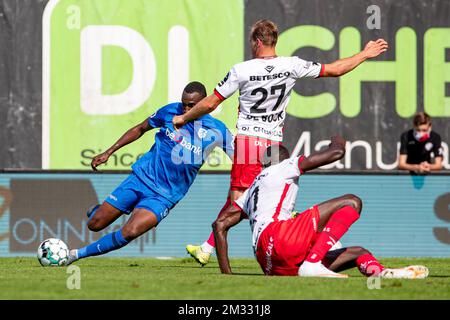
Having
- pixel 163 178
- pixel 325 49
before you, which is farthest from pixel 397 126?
pixel 163 178

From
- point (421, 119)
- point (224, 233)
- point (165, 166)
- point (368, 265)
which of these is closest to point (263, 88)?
point (224, 233)

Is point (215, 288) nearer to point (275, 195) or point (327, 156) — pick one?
point (275, 195)

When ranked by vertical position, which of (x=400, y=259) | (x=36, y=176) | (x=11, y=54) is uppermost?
(x=11, y=54)

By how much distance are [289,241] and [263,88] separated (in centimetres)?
231

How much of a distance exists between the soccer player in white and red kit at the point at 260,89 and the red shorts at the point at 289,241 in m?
1.79

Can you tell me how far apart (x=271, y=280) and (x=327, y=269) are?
34.3 inches

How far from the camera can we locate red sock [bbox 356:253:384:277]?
34.1ft

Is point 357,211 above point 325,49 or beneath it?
beneath

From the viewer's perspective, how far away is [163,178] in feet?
44.3

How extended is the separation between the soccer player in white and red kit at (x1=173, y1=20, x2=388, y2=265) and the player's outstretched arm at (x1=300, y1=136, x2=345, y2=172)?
1600 millimetres

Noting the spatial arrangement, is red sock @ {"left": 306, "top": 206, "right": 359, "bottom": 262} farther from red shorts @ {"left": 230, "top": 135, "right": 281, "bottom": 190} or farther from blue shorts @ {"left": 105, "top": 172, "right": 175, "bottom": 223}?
blue shorts @ {"left": 105, "top": 172, "right": 175, "bottom": 223}

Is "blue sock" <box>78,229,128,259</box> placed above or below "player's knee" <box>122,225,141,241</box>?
below

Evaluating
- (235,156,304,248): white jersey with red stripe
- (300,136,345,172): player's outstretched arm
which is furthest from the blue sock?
(300,136,345,172): player's outstretched arm
